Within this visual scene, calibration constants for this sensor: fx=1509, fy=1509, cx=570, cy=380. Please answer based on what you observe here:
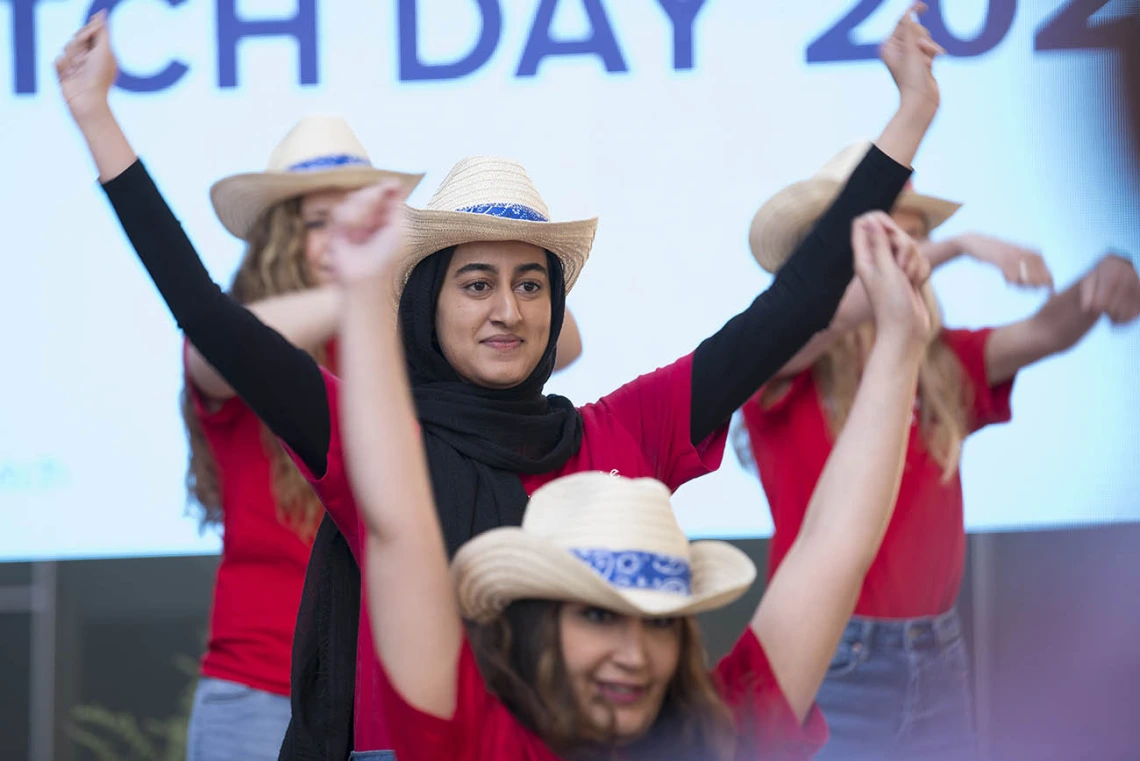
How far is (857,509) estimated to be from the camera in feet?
4.29

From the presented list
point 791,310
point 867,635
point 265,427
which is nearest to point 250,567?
point 265,427

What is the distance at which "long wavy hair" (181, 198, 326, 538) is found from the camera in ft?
8.03

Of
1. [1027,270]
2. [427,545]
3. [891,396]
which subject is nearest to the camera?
[427,545]

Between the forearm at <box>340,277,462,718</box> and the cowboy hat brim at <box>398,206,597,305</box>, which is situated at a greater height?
the cowboy hat brim at <box>398,206,597,305</box>

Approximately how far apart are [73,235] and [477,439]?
1759 millimetres

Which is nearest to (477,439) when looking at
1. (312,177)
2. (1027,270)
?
(1027,270)

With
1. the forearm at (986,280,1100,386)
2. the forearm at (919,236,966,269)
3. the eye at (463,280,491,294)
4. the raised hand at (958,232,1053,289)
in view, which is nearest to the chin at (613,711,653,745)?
the eye at (463,280,491,294)

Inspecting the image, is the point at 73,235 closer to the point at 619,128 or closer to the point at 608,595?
the point at 619,128

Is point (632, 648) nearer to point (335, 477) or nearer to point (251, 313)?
point (335, 477)

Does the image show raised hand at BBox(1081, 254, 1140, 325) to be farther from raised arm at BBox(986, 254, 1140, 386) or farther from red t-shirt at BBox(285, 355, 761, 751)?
red t-shirt at BBox(285, 355, 761, 751)

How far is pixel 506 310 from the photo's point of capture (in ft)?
5.63

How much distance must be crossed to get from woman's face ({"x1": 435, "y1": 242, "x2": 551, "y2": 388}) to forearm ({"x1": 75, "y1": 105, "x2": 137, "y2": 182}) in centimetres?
40

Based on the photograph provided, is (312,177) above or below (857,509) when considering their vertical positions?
above

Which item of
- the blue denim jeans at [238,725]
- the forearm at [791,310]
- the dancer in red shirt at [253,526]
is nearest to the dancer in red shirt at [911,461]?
the dancer in red shirt at [253,526]
